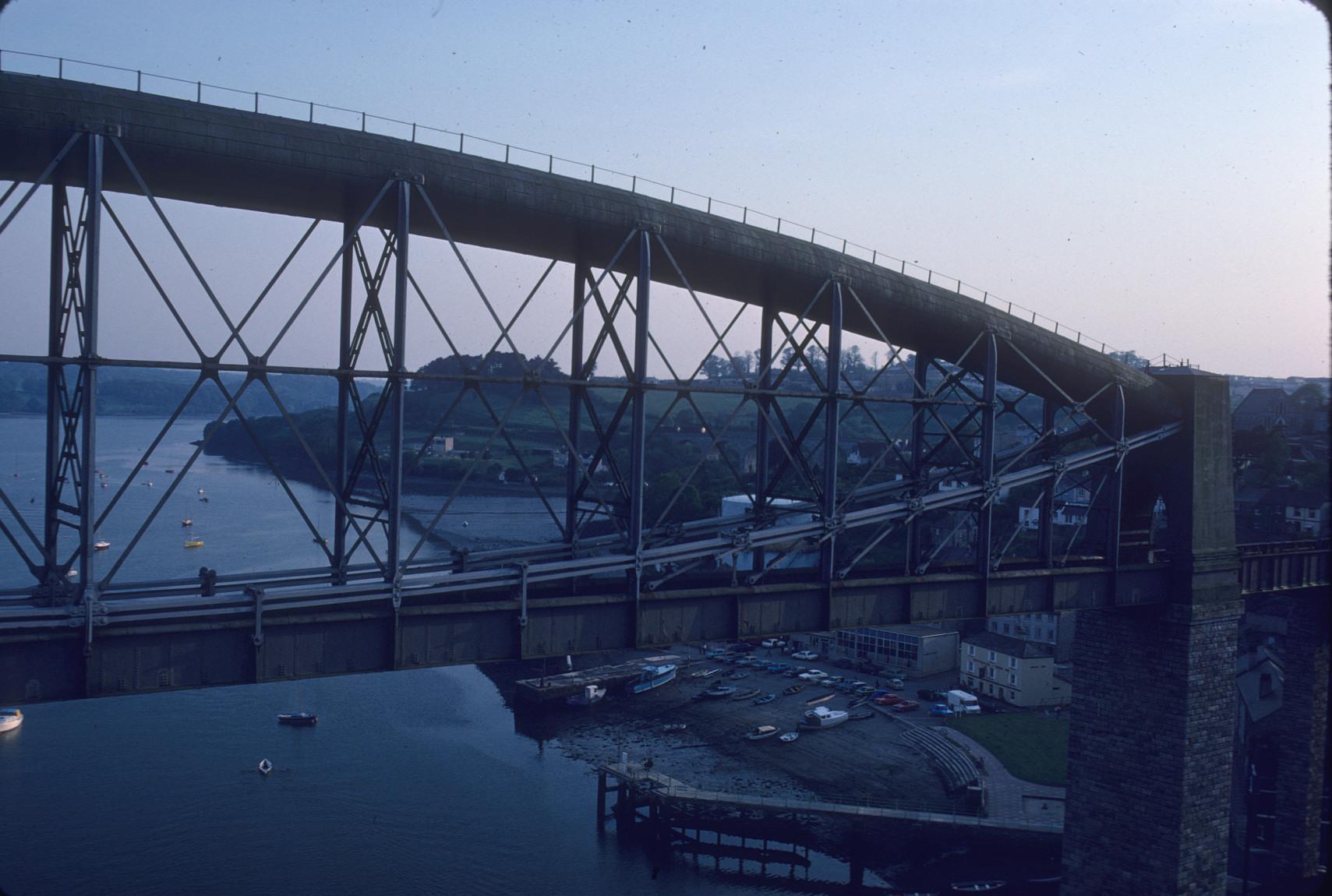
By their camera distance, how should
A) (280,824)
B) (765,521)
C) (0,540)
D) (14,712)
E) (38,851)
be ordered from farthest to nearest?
1. (0,540)
2. (14,712)
3. (280,824)
4. (38,851)
5. (765,521)

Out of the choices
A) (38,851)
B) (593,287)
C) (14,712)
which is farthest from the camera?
(14,712)

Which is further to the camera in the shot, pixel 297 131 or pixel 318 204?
pixel 318 204

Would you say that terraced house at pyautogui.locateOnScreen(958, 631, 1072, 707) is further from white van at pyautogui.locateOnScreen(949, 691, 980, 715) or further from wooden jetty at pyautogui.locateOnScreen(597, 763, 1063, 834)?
wooden jetty at pyautogui.locateOnScreen(597, 763, 1063, 834)

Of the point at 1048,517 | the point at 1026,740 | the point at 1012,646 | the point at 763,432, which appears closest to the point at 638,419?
the point at 763,432

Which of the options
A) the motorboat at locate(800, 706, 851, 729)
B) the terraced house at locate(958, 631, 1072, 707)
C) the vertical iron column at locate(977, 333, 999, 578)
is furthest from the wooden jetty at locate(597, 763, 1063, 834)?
the vertical iron column at locate(977, 333, 999, 578)

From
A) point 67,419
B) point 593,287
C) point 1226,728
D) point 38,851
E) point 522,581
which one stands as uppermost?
point 593,287

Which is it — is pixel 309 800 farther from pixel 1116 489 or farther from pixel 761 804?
pixel 1116 489

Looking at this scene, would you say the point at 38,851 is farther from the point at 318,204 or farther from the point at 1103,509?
the point at 1103,509

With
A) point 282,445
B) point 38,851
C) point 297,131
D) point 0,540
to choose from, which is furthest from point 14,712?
point 297,131
